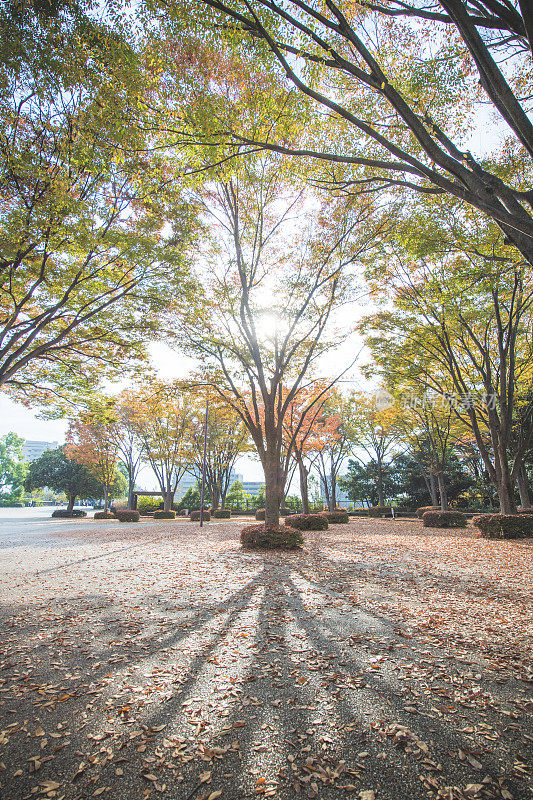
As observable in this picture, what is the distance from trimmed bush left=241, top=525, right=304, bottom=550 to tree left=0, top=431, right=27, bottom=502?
57.3 metres

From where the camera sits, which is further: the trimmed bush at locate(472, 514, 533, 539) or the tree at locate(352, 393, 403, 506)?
the tree at locate(352, 393, 403, 506)

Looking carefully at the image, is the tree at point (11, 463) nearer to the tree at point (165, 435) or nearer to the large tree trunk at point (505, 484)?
the tree at point (165, 435)

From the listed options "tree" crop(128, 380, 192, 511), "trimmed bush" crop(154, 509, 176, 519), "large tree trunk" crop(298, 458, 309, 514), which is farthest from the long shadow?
"trimmed bush" crop(154, 509, 176, 519)

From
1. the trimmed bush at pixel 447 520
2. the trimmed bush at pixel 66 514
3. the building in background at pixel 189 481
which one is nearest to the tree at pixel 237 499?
the building in background at pixel 189 481

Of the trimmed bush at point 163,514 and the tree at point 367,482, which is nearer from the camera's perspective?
the trimmed bush at point 163,514

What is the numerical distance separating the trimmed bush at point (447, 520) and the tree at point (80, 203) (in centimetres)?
1422

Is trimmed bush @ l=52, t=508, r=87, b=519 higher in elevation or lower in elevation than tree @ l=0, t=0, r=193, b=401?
lower

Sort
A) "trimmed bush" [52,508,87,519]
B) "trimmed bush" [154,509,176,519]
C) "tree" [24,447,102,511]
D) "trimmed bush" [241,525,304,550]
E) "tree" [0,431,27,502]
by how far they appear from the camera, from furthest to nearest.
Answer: "tree" [0,431,27,502]
"tree" [24,447,102,511]
"trimmed bush" [52,508,87,519]
"trimmed bush" [154,509,176,519]
"trimmed bush" [241,525,304,550]

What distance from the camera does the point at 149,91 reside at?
500 cm

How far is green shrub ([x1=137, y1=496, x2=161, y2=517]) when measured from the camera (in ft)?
104

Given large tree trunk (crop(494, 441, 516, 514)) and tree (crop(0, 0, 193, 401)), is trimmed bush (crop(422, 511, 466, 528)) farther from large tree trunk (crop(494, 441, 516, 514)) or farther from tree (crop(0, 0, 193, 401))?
tree (crop(0, 0, 193, 401))

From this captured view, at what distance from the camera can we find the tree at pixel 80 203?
496 cm

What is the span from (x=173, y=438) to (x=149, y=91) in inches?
868

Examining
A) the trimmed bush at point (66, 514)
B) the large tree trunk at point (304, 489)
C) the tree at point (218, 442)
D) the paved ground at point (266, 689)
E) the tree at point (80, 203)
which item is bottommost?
the trimmed bush at point (66, 514)
